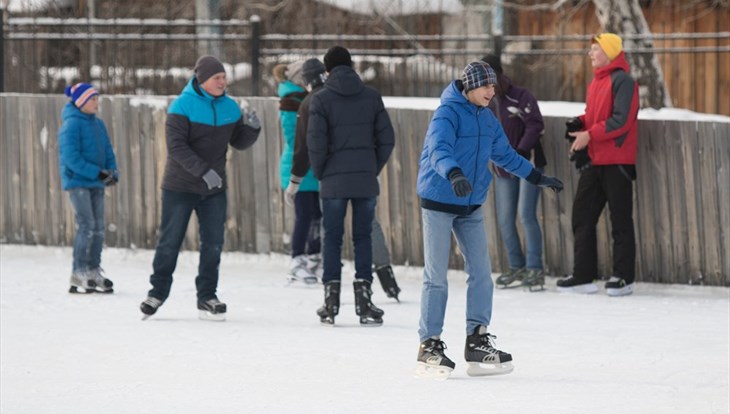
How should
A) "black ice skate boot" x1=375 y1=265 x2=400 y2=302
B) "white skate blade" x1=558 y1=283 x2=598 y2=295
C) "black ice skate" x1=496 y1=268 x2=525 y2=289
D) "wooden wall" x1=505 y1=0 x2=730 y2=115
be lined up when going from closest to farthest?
Answer: "black ice skate boot" x1=375 y1=265 x2=400 y2=302 < "white skate blade" x1=558 y1=283 x2=598 y2=295 < "black ice skate" x1=496 y1=268 x2=525 y2=289 < "wooden wall" x1=505 y1=0 x2=730 y2=115

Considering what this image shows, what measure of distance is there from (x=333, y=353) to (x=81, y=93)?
318 cm

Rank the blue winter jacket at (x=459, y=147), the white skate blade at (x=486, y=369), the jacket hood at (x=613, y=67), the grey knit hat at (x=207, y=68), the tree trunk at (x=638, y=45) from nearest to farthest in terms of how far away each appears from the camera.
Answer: the blue winter jacket at (x=459, y=147)
the white skate blade at (x=486, y=369)
the grey knit hat at (x=207, y=68)
the jacket hood at (x=613, y=67)
the tree trunk at (x=638, y=45)

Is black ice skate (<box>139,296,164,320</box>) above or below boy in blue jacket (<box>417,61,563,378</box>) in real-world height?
below

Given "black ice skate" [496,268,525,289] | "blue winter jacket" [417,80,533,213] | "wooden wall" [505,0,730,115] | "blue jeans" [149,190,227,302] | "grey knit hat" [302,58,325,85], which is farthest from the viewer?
"wooden wall" [505,0,730,115]

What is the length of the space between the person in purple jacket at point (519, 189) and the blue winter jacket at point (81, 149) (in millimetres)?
2736

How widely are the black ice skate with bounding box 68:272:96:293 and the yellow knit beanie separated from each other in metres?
3.87

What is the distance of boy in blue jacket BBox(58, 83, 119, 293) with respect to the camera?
1107 centimetres

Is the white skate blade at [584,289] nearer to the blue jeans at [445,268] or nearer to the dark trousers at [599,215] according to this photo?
the dark trousers at [599,215]

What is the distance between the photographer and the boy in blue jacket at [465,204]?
816 cm

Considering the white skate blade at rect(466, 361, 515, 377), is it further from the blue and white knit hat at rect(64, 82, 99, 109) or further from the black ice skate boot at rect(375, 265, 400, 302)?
the blue and white knit hat at rect(64, 82, 99, 109)

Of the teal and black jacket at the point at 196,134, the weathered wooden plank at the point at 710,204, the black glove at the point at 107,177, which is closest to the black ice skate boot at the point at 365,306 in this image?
the teal and black jacket at the point at 196,134

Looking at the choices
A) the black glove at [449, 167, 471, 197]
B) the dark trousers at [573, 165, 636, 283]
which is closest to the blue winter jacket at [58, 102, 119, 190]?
the dark trousers at [573, 165, 636, 283]

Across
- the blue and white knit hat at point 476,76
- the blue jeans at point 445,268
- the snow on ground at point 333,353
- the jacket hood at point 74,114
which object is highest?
the blue and white knit hat at point 476,76

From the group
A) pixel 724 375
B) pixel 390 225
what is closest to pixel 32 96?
pixel 390 225
